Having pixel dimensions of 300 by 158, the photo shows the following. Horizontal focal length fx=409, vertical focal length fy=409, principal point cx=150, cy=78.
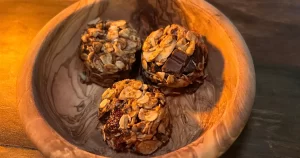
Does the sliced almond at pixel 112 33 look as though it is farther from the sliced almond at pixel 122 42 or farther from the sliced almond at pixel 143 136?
the sliced almond at pixel 143 136

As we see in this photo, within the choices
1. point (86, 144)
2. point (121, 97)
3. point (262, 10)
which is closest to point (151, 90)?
point (121, 97)

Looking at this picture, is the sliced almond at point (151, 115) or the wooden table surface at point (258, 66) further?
the wooden table surface at point (258, 66)

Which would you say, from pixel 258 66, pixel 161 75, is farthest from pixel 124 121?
pixel 258 66

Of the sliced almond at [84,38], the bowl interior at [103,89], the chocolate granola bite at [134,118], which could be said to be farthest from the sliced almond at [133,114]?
the sliced almond at [84,38]

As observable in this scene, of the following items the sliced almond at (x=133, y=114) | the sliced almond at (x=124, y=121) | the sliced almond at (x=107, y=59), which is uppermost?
the sliced almond at (x=107, y=59)

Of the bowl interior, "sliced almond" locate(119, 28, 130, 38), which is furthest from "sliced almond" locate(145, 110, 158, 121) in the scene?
"sliced almond" locate(119, 28, 130, 38)

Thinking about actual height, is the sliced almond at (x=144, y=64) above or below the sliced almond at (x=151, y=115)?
above

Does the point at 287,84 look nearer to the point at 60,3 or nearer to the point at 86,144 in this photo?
the point at 86,144
